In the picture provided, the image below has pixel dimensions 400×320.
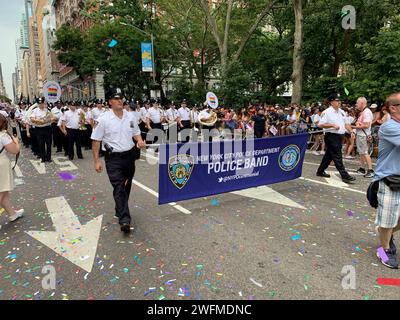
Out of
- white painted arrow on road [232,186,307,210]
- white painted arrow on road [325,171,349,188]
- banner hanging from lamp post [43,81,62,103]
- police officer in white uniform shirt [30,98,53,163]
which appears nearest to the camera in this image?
white painted arrow on road [232,186,307,210]

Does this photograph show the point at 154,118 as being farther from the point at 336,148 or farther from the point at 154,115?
the point at 336,148

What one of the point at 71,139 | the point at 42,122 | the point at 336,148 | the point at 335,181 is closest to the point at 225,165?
the point at 336,148

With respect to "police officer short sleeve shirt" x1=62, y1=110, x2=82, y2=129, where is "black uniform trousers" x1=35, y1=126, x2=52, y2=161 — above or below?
below

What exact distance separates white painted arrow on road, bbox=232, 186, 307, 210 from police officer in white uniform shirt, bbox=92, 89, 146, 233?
2.77 meters

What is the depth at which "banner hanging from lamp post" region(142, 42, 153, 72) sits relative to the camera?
85.8ft

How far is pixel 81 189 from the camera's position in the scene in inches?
301

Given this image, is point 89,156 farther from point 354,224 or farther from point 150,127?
point 354,224

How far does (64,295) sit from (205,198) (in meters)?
3.63

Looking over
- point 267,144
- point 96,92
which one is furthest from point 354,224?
point 96,92
